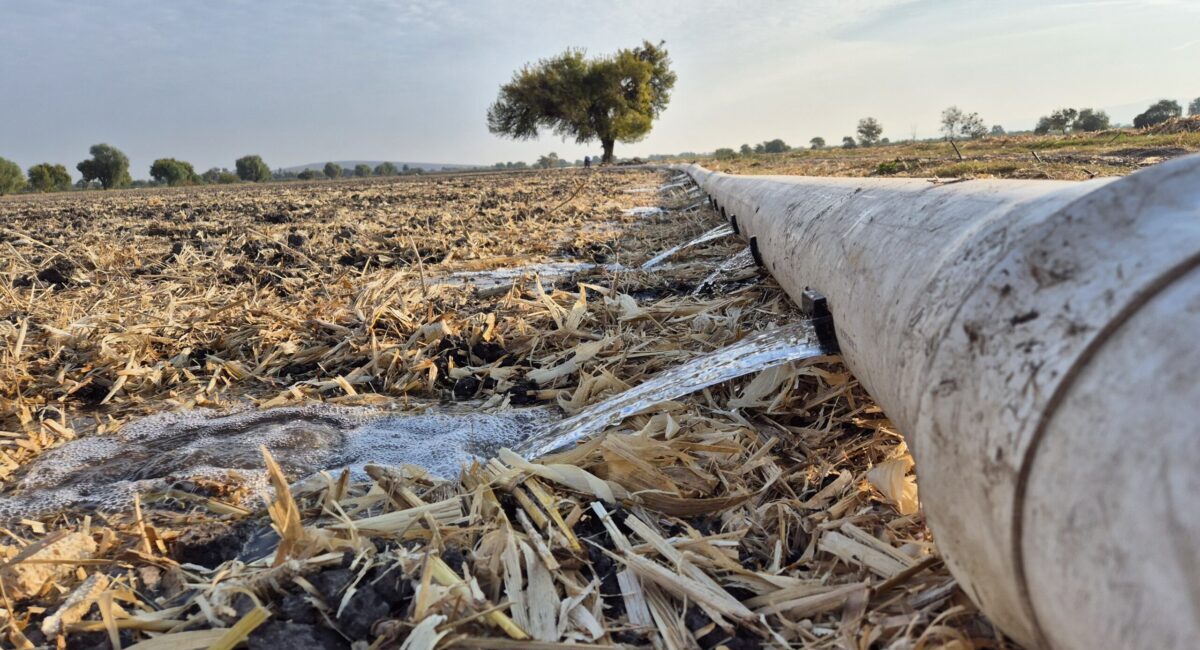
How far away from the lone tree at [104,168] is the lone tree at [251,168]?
16.1 metres

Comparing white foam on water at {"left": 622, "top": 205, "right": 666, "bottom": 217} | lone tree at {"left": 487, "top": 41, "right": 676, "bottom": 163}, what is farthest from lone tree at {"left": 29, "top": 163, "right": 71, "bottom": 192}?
white foam on water at {"left": 622, "top": 205, "right": 666, "bottom": 217}

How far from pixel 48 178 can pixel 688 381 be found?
293ft

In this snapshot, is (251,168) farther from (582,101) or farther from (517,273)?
(517,273)

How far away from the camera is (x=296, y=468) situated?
8.00 ft

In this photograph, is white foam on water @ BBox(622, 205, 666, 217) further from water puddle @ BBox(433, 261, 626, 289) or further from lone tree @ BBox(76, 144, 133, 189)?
lone tree @ BBox(76, 144, 133, 189)

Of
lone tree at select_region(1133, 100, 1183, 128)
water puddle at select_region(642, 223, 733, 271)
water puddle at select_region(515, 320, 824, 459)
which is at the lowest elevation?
water puddle at select_region(515, 320, 824, 459)

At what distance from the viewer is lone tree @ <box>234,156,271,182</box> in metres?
94.9

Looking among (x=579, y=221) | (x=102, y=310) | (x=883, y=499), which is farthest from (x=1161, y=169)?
(x=579, y=221)

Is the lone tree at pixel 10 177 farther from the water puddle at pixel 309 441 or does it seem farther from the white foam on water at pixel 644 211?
the water puddle at pixel 309 441

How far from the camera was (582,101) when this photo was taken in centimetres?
4941

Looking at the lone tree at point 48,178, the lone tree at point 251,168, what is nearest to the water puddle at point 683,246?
the lone tree at point 48,178

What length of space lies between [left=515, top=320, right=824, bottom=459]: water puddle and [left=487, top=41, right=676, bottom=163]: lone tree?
49.6 meters

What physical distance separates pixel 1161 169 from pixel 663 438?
161 cm

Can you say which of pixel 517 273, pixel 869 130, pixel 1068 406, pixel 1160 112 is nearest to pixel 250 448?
pixel 1068 406
